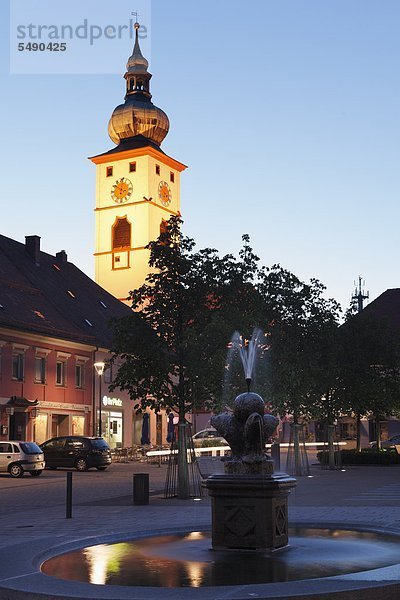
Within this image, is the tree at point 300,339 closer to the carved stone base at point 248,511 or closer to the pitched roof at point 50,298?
the pitched roof at point 50,298

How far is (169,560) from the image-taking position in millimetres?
11117

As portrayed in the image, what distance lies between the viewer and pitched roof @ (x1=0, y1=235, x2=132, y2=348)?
49938mm

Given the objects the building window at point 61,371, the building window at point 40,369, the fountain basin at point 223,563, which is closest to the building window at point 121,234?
the building window at point 61,371

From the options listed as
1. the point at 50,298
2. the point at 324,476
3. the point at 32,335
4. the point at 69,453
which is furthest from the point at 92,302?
the point at 324,476

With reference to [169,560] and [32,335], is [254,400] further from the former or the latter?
[32,335]

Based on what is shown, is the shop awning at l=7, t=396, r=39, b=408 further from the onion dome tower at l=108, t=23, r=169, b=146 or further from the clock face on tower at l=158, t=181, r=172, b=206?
the onion dome tower at l=108, t=23, r=169, b=146

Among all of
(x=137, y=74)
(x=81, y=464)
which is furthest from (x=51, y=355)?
(x=137, y=74)

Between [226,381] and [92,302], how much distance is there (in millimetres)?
38937

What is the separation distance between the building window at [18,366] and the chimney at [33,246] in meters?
12.8

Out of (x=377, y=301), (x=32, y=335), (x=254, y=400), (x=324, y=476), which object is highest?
(x=377, y=301)

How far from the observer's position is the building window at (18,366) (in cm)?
4747

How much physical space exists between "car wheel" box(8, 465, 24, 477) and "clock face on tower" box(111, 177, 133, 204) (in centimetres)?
6088

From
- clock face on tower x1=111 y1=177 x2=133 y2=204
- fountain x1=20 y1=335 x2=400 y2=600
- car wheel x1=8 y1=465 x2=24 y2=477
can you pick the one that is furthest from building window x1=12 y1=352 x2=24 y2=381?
clock face on tower x1=111 y1=177 x2=133 y2=204

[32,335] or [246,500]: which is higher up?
[32,335]
